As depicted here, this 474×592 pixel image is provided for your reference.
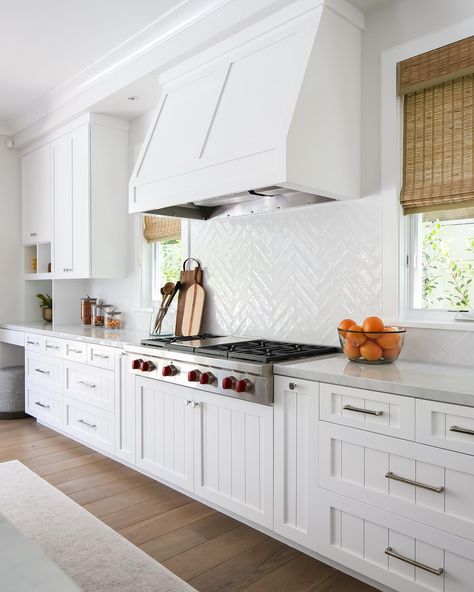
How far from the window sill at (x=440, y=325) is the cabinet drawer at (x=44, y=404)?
2813mm

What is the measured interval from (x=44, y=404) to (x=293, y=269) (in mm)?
2610

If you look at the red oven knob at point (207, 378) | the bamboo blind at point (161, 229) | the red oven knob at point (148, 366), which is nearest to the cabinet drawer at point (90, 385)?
the red oven knob at point (148, 366)

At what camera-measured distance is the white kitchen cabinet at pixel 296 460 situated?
7.48 feet

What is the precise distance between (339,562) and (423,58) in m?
2.35

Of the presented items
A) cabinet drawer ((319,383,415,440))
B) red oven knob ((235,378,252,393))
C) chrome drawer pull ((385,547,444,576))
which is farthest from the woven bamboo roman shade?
chrome drawer pull ((385,547,444,576))

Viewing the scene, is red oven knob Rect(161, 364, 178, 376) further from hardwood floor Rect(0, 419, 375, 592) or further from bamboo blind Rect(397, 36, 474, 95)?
bamboo blind Rect(397, 36, 474, 95)

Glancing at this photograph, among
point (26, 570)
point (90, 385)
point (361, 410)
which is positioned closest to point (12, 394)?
point (90, 385)

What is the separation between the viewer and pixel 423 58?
2.58 meters

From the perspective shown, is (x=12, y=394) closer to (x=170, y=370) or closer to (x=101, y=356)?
(x=101, y=356)

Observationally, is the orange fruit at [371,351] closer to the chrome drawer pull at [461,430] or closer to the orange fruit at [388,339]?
the orange fruit at [388,339]

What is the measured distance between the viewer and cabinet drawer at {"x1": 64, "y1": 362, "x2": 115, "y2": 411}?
3.64m

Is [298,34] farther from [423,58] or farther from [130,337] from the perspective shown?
[130,337]

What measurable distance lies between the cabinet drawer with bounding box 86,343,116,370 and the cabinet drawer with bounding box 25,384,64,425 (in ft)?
2.06

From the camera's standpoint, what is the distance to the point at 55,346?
4.28m
